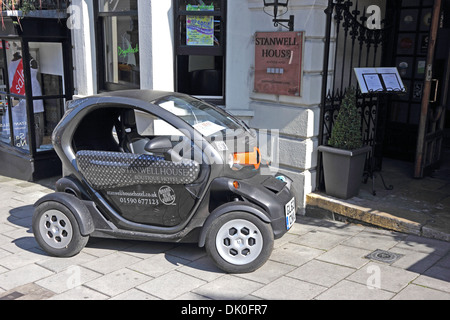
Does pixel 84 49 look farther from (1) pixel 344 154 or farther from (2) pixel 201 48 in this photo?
(1) pixel 344 154

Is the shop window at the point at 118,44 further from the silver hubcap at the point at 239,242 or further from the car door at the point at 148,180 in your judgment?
the silver hubcap at the point at 239,242

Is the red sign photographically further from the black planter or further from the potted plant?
the black planter

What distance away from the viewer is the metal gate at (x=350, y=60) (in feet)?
19.8

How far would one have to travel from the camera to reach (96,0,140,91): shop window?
769cm

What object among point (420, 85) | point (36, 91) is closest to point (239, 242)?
point (420, 85)

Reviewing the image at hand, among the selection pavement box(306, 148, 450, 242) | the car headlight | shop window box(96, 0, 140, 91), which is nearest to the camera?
the car headlight

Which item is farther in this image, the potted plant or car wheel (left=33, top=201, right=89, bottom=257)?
the potted plant

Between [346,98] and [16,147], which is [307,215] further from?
[16,147]

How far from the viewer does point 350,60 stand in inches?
260

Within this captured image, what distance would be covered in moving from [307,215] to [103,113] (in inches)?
118

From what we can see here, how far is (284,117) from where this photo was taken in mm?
6316

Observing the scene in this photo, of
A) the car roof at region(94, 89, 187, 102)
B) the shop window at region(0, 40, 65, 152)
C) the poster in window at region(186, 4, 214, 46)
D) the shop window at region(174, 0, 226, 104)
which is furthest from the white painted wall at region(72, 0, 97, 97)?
the car roof at region(94, 89, 187, 102)
